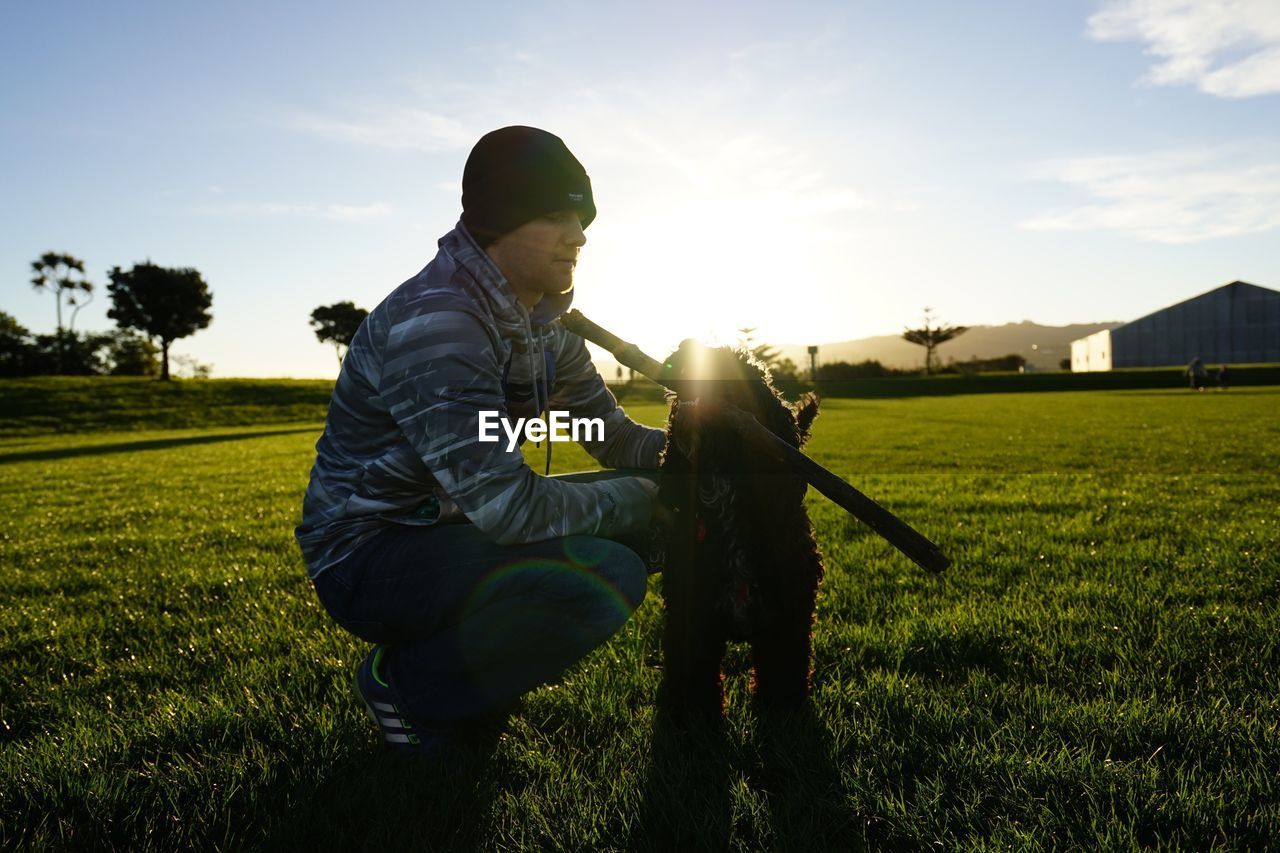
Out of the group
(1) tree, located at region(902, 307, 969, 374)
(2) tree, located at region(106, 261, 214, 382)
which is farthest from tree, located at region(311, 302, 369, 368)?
(1) tree, located at region(902, 307, 969, 374)

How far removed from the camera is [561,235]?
9.29 ft

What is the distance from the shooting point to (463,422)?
249cm

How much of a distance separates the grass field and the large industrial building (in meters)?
86.1

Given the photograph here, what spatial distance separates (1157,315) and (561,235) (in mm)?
93285

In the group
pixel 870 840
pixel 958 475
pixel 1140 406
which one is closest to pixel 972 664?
pixel 870 840

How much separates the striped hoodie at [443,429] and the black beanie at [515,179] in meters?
0.14

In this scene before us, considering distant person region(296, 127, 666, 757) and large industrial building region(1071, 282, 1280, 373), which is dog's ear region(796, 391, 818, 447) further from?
large industrial building region(1071, 282, 1280, 373)

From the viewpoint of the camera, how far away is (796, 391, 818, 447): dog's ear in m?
3.19

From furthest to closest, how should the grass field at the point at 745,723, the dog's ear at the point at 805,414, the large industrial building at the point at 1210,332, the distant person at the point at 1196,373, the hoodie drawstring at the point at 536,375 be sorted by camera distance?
the large industrial building at the point at 1210,332, the distant person at the point at 1196,373, the dog's ear at the point at 805,414, the hoodie drawstring at the point at 536,375, the grass field at the point at 745,723

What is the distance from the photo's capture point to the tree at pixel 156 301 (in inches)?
2547

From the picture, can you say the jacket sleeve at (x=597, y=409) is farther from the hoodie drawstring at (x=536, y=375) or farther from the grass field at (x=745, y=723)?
the grass field at (x=745, y=723)

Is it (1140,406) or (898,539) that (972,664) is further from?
(1140,406)

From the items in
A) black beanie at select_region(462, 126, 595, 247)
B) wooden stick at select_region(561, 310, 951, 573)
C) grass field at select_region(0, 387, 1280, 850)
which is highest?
black beanie at select_region(462, 126, 595, 247)

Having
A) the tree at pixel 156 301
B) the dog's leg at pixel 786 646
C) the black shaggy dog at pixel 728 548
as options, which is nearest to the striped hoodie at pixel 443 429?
the black shaggy dog at pixel 728 548
